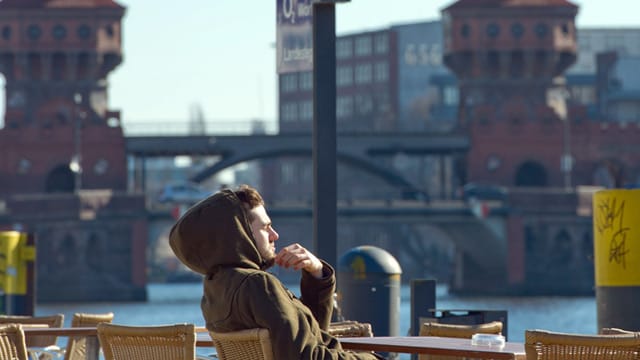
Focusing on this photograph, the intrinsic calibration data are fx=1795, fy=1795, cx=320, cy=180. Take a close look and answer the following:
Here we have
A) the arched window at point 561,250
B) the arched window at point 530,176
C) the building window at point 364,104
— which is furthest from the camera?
→ the building window at point 364,104

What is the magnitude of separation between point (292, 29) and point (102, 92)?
220ft

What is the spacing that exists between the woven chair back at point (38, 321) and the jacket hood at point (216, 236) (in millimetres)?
3677

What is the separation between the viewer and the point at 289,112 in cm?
11169

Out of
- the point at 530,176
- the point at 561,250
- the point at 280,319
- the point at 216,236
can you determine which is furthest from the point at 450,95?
the point at 280,319

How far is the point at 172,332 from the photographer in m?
6.12

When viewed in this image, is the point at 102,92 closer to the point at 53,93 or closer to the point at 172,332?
the point at 53,93

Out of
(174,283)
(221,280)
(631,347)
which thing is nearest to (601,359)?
(631,347)

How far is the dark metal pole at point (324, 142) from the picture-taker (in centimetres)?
914

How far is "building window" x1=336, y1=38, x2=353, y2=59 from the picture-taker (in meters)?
110

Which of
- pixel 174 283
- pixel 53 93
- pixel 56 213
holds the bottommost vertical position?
pixel 174 283

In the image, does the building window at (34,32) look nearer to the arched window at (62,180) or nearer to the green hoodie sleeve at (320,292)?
the arched window at (62,180)

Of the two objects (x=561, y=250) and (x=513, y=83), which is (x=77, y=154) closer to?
(x=513, y=83)

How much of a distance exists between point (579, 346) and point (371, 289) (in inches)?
231

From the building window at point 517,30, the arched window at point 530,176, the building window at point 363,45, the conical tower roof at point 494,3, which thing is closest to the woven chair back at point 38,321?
the arched window at point 530,176
